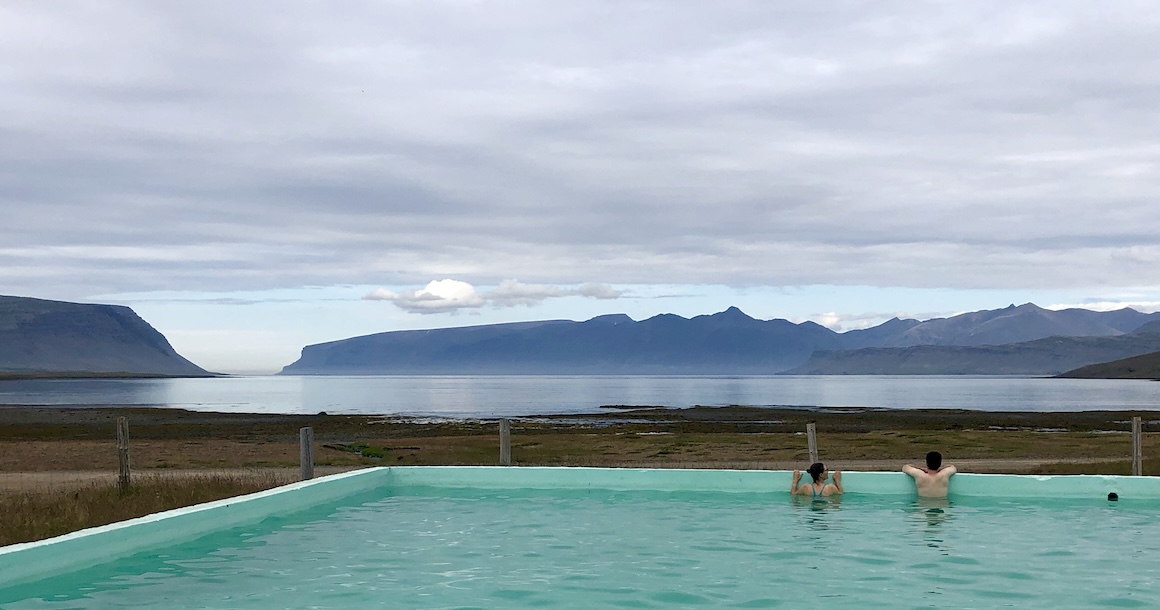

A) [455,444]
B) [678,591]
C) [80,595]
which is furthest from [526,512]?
[455,444]

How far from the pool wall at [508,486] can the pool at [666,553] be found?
0.18 feet

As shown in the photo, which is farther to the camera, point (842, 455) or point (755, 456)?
point (842, 455)

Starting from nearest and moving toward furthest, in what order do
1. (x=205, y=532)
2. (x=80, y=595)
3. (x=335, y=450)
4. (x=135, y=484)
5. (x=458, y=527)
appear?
(x=80, y=595), (x=205, y=532), (x=458, y=527), (x=135, y=484), (x=335, y=450)

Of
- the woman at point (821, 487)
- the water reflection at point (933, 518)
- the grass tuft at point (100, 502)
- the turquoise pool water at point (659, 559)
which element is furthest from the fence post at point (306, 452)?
the water reflection at point (933, 518)

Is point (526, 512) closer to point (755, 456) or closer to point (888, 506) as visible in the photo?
point (888, 506)

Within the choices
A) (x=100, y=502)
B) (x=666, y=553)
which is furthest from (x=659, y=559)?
(x=100, y=502)

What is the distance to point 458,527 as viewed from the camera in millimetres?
16719

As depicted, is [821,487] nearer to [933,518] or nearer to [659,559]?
[933,518]

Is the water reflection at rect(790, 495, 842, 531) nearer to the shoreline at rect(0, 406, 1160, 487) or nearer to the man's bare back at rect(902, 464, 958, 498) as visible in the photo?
the man's bare back at rect(902, 464, 958, 498)

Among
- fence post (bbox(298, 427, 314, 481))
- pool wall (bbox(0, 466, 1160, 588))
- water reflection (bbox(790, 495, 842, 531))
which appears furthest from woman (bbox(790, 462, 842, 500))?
fence post (bbox(298, 427, 314, 481))

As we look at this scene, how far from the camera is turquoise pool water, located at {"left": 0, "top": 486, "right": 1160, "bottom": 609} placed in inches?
451

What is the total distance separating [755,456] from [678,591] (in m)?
22.7

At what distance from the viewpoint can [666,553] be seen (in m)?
14.3

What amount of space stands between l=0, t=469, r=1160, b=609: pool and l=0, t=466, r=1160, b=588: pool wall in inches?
2.2
